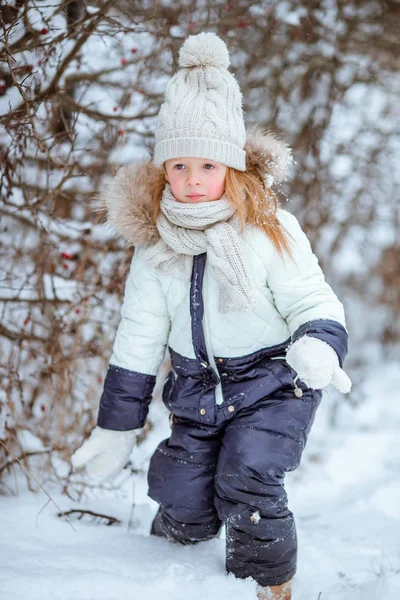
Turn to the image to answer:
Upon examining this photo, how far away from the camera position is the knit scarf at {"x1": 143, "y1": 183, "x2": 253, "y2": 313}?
6.54 ft

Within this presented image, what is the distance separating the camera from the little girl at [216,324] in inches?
78.4

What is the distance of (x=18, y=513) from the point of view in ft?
7.68

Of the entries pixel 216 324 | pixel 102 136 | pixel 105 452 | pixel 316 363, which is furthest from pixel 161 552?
pixel 102 136

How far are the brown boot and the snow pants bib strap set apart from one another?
1.88ft

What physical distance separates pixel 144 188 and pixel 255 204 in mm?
433

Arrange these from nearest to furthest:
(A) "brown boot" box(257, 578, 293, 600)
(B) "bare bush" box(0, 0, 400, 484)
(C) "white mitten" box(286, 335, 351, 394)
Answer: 1. (C) "white mitten" box(286, 335, 351, 394)
2. (A) "brown boot" box(257, 578, 293, 600)
3. (B) "bare bush" box(0, 0, 400, 484)

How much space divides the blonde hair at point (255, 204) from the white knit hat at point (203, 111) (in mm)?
49

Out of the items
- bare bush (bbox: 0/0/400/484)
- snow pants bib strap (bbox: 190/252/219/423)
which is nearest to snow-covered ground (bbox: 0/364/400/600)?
bare bush (bbox: 0/0/400/484)

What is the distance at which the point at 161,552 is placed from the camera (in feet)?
7.21

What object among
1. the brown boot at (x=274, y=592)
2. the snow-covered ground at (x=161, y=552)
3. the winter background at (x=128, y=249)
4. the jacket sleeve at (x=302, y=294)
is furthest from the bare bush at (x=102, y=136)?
the brown boot at (x=274, y=592)

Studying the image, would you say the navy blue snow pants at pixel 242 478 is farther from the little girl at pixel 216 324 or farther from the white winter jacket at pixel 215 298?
the white winter jacket at pixel 215 298

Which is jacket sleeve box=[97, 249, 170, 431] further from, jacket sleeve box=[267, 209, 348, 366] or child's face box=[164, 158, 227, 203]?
jacket sleeve box=[267, 209, 348, 366]

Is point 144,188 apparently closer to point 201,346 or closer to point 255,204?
point 255,204

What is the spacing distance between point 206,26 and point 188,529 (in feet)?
8.15
